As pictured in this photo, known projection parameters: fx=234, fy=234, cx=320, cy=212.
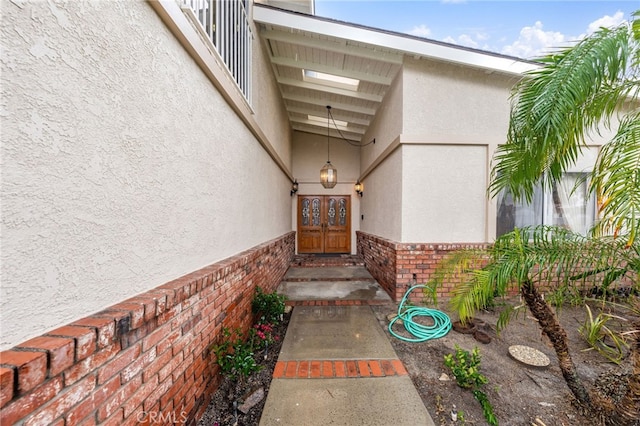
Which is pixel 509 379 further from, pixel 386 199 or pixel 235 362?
pixel 386 199

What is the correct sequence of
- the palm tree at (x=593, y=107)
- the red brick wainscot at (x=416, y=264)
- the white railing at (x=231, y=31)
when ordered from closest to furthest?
1. the palm tree at (x=593, y=107)
2. the white railing at (x=231, y=31)
3. the red brick wainscot at (x=416, y=264)

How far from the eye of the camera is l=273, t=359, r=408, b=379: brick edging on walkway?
2.18m

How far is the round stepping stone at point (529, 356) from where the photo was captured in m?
2.37

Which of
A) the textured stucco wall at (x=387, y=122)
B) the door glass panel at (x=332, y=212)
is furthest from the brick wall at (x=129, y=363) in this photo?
the door glass panel at (x=332, y=212)

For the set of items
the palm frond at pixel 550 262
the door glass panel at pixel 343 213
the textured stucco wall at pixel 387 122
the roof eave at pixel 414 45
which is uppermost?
the roof eave at pixel 414 45

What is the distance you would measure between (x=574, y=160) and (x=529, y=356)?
2027mm

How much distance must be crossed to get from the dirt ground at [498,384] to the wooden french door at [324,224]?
5400mm

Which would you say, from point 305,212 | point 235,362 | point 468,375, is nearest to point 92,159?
point 235,362

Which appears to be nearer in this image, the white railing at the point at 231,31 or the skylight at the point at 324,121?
the white railing at the point at 231,31

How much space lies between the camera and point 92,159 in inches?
44.7

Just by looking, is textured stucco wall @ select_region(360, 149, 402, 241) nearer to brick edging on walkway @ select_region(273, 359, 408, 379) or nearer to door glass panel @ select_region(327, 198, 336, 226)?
door glass panel @ select_region(327, 198, 336, 226)

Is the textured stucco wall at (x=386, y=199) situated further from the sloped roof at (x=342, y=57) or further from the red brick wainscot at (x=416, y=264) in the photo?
the sloped roof at (x=342, y=57)

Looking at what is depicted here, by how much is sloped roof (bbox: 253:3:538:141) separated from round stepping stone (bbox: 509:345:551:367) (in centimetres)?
381

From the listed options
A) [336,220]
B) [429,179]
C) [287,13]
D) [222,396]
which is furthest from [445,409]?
[336,220]
